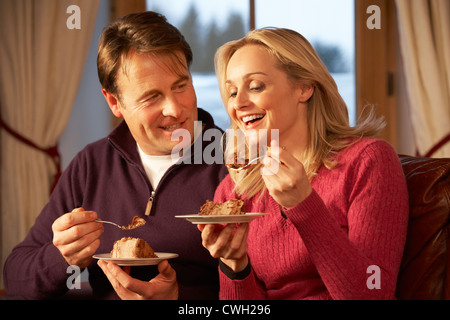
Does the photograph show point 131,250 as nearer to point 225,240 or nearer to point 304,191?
point 225,240

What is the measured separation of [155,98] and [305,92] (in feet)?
1.67

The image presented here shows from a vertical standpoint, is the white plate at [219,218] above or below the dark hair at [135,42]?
below

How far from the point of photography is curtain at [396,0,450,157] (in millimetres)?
3451

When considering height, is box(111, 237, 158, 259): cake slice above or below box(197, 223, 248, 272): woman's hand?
below

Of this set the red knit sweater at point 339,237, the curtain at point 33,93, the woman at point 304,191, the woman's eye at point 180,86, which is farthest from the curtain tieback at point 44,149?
the red knit sweater at point 339,237

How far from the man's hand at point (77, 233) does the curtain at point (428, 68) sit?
8.34 ft

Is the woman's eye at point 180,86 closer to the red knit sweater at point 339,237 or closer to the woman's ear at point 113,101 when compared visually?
the woman's ear at point 113,101

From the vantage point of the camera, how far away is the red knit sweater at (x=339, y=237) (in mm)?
1298

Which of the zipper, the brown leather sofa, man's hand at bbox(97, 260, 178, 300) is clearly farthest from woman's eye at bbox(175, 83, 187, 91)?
the brown leather sofa

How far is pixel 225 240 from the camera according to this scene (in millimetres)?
Answer: 1386

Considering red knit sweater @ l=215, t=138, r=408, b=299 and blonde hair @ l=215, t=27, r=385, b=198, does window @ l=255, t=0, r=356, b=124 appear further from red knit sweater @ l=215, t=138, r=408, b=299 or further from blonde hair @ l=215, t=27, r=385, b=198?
red knit sweater @ l=215, t=138, r=408, b=299

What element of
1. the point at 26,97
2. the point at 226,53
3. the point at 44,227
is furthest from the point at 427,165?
the point at 26,97

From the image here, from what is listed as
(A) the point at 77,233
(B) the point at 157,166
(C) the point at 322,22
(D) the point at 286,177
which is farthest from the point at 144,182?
(C) the point at 322,22

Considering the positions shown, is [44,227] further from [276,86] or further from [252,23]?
[252,23]
